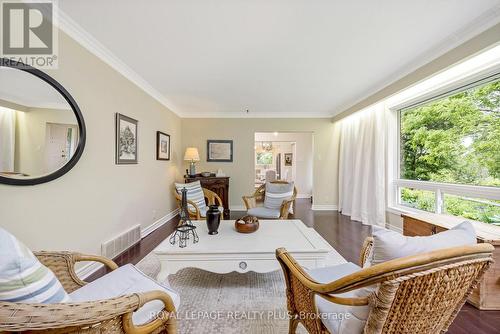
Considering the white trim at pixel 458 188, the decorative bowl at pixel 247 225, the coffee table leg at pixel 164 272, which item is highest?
the white trim at pixel 458 188

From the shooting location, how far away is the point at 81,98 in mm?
2062

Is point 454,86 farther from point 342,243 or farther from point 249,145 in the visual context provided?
point 249,145

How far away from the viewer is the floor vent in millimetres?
2360

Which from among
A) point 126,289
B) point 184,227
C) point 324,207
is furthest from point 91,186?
point 324,207

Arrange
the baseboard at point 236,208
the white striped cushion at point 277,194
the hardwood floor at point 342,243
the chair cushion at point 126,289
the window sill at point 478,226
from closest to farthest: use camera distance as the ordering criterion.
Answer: the chair cushion at point 126,289, the hardwood floor at point 342,243, the window sill at point 478,226, the white striped cushion at point 277,194, the baseboard at point 236,208

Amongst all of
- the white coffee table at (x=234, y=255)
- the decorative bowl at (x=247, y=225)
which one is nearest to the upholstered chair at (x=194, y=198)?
the decorative bowl at (x=247, y=225)

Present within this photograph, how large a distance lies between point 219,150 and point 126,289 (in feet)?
13.7

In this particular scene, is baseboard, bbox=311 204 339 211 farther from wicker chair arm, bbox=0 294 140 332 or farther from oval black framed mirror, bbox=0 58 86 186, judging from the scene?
wicker chair arm, bbox=0 294 140 332

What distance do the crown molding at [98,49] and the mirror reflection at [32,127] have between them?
0.62 m

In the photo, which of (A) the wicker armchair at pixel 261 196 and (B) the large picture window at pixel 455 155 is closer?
(B) the large picture window at pixel 455 155

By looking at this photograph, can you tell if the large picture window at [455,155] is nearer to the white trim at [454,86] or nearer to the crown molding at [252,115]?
the white trim at [454,86]

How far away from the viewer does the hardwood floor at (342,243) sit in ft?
4.91

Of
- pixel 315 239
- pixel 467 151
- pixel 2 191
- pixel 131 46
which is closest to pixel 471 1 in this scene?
pixel 467 151

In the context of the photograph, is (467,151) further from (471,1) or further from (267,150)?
(267,150)
